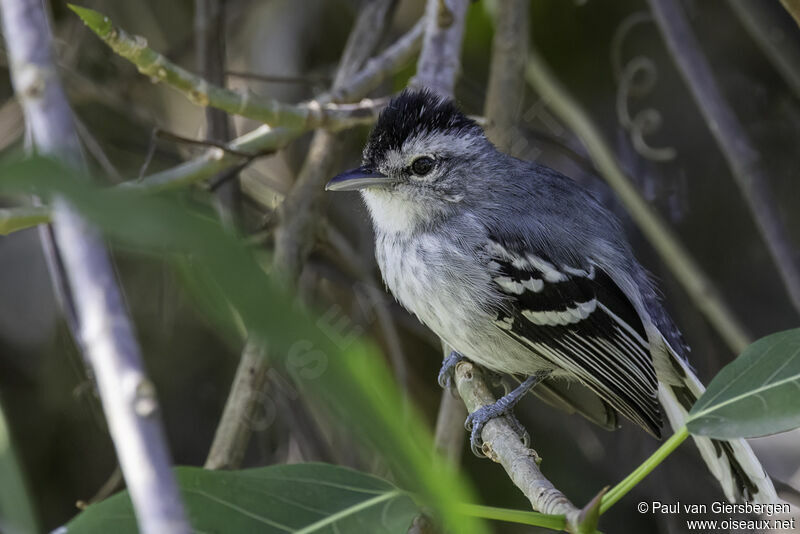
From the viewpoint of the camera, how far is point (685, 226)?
12.1 feet

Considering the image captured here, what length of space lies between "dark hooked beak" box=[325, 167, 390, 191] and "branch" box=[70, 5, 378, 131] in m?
0.15

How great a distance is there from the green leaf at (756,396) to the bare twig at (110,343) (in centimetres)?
108

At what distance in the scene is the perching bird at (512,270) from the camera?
7.14ft

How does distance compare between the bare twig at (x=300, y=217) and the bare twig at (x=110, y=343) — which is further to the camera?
the bare twig at (x=300, y=217)

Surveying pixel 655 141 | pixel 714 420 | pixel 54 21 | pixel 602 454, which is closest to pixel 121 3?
pixel 54 21

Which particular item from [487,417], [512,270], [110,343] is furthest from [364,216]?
[110,343]

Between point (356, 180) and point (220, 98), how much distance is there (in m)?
0.41

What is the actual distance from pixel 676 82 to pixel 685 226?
804mm

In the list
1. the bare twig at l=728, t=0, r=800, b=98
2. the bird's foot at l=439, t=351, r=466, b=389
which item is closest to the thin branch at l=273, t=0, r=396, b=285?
the bird's foot at l=439, t=351, r=466, b=389

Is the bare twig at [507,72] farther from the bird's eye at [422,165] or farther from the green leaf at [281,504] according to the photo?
the green leaf at [281,504]

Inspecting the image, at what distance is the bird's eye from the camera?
7.55 feet

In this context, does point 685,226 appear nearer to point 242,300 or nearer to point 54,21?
point 54,21

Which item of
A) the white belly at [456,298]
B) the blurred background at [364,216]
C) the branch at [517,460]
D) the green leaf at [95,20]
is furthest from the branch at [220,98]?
the branch at [517,460]

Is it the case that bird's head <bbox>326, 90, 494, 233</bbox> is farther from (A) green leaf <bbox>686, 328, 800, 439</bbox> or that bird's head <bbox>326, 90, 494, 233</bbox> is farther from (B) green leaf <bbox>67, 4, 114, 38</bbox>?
(A) green leaf <bbox>686, 328, 800, 439</bbox>
